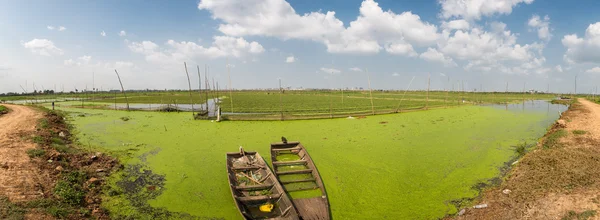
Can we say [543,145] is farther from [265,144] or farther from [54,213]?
[54,213]

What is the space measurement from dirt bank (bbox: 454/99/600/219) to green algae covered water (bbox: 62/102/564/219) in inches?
23.0

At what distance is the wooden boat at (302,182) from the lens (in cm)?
459

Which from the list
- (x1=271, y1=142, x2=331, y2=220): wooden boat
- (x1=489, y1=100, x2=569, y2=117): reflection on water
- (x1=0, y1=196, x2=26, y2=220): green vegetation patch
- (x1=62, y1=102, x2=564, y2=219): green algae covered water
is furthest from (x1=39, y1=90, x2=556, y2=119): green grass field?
(x1=0, y1=196, x2=26, y2=220): green vegetation patch

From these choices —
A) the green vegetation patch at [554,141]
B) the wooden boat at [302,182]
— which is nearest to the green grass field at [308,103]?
the wooden boat at [302,182]

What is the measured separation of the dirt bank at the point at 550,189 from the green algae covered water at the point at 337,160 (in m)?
0.58

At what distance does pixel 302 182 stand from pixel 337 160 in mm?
2207

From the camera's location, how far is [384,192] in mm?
5879

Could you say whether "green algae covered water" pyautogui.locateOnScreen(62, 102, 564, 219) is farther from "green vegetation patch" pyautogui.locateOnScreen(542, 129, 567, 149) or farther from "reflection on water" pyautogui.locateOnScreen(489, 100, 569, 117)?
"reflection on water" pyautogui.locateOnScreen(489, 100, 569, 117)

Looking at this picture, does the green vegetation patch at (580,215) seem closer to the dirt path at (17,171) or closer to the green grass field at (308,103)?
the dirt path at (17,171)

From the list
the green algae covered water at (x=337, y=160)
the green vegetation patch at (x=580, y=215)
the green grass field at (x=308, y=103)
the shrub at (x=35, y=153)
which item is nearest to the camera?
the green vegetation patch at (x=580, y=215)

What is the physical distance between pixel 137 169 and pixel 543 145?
39.5 feet

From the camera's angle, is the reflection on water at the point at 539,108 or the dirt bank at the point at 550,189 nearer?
the dirt bank at the point at 550,189

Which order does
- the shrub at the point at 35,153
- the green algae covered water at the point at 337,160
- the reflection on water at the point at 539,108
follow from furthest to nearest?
1. the reflection on water at the point at 539,108
2. the shrub at the point at 35,153
3. the green algae covered water at the point at 337,160

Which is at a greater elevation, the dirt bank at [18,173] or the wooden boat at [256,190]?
the dirt bank at [18,173]
